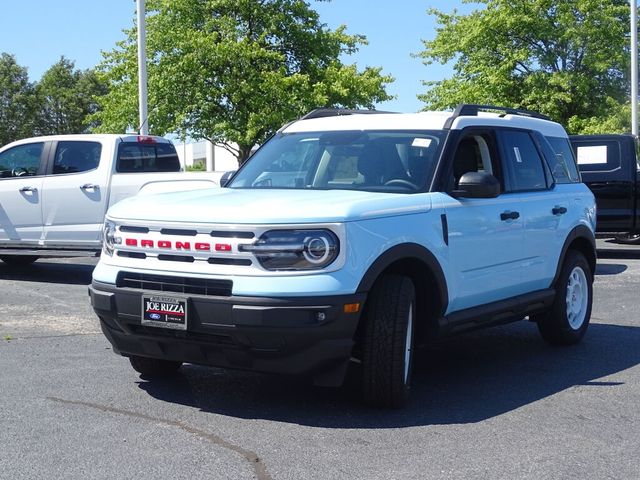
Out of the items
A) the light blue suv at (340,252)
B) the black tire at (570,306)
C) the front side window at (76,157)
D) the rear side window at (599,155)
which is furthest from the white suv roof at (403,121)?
the rear side window at (599,155)

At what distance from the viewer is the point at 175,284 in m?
5.36

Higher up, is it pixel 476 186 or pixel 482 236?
pixel 476 186

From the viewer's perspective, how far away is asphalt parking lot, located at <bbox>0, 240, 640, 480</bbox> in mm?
4559

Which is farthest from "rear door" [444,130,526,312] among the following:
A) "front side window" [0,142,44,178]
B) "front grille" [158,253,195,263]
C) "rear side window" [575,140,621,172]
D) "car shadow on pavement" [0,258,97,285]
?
"rear side window" [575,140,621,172]

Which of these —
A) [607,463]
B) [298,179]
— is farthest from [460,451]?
[298,179]

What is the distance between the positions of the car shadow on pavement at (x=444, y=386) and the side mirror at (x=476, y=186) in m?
1.33

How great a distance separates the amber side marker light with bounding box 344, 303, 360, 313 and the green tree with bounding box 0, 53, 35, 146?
60.0 m

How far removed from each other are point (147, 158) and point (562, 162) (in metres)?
6.08

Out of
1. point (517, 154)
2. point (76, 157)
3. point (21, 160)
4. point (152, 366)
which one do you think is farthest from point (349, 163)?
point (21, 160)

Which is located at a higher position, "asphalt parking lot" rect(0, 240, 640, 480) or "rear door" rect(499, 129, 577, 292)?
"rear door" rect(499, 129, 577, 292)

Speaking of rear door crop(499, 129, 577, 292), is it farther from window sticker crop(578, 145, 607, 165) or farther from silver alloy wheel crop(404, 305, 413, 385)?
window sticker crop(578, 145, 607, 165)

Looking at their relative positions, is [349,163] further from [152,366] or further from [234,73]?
[234,73]

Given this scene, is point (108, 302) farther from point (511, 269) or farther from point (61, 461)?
point (511, 269)

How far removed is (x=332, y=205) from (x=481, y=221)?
1485 millimetres
